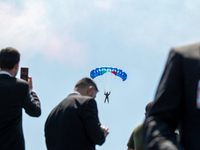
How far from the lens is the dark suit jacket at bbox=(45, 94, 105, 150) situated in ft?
14.5

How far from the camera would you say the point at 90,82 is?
530 centimetres

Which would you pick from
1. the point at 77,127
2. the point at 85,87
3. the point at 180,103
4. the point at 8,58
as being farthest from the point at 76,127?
the point at 180,103

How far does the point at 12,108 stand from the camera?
3.97 metres

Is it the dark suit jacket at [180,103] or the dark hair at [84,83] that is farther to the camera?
the dark hair at [84,83]

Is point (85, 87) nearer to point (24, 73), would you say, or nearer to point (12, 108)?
point (24, 73)

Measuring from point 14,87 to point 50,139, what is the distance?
1.22 metres

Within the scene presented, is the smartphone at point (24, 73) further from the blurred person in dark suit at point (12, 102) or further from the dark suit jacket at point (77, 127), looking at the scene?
the dark suit jacket at point (77, 127)

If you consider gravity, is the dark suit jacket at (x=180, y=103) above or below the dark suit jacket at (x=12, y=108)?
above

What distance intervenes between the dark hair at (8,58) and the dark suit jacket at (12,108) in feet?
0.52

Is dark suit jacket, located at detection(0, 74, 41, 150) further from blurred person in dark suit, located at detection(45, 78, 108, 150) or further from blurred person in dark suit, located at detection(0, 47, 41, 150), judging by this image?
blurred person in dark suit, located at detection(45, 78, 108, 150)

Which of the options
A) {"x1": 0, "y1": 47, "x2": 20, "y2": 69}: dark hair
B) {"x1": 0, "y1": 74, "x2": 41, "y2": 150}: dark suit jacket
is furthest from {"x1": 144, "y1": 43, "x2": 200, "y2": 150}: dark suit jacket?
{"x1": 0, "y1": 47, "x2": 20, "y2": 69}: dark hair

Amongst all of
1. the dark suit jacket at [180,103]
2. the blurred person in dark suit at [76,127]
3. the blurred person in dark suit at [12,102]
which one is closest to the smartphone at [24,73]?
the blurred person in dark suit at [12,102]

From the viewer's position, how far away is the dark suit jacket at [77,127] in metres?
4.43

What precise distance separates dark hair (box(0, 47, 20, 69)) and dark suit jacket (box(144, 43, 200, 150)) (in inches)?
125
